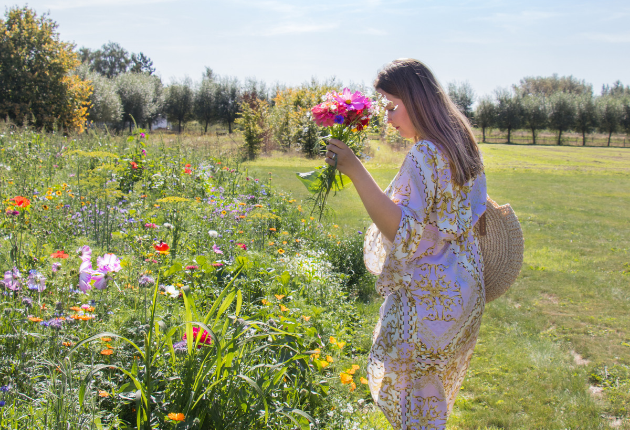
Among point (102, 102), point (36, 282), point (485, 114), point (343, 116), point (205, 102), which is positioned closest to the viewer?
point (343, 116)

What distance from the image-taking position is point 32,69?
49.5 feet

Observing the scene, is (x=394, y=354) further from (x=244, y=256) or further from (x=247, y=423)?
(x=244, y=256)

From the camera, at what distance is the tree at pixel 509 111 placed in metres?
52.1

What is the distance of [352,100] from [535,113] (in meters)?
57.3

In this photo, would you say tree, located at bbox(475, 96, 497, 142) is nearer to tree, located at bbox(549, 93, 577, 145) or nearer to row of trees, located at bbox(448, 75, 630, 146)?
row of trees, located at bbox(448, 75, 630, 146)

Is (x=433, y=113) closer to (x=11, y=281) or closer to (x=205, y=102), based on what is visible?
(x=11, y=281)

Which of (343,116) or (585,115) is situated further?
(585,115)

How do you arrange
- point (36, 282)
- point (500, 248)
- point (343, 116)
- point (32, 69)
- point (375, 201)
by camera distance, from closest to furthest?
1. point (375, 201)
2. point (343, 116)
3. point (500, 248)
4. point (36, 282)
5. point (32, 69)

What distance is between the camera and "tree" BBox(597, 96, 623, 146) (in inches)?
2000

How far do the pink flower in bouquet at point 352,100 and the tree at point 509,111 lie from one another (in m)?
55.5

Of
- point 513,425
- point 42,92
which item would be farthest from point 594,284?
point 42,92

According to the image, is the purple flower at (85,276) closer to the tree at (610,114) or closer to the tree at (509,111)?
the tree at (509,111)

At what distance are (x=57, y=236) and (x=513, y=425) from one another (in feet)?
12.2

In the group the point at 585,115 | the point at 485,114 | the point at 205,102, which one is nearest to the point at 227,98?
the point at 205,102
